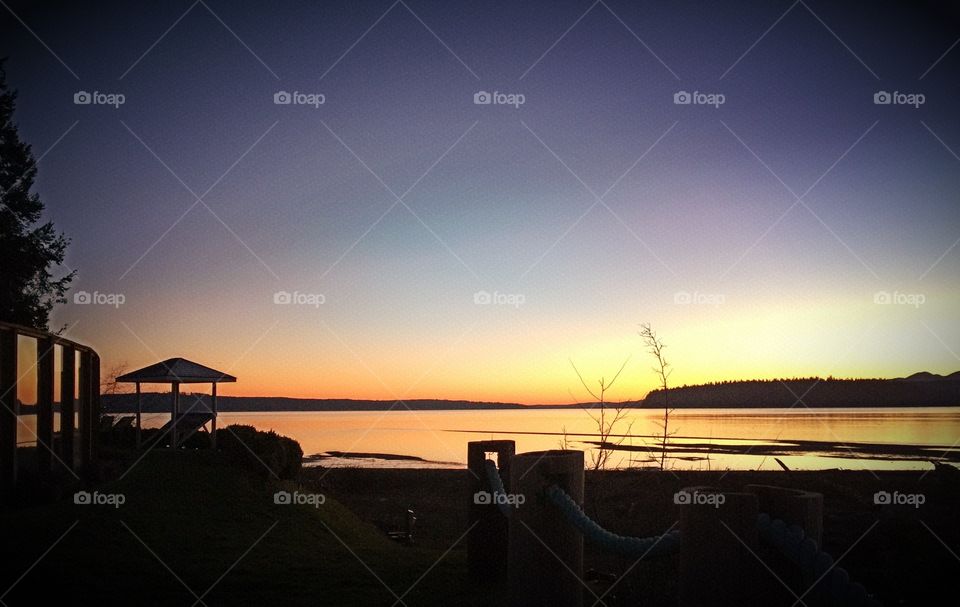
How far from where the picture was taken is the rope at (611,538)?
10.3ft

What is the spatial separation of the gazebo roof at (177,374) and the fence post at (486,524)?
54.5 feet

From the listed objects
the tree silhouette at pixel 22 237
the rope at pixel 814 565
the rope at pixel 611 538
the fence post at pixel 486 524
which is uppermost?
the tree silhouette at pixel 22 237

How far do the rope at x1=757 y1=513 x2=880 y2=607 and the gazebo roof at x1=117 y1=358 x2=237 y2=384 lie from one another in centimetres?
2076

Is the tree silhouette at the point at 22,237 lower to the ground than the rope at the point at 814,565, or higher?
higher

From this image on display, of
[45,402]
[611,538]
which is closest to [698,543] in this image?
[611,538]

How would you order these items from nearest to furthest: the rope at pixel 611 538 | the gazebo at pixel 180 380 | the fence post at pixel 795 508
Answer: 1. the fence post at pixel 795 508
2. the rope at pixel 611 538
3. the gazebo at pixel 180 380

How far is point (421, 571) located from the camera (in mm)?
7715

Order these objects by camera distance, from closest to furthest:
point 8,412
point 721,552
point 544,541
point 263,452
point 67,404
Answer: point 721,552, point 544,541, point 8,412, point 67,404, point 263,452

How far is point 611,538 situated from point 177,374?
64.4 ft

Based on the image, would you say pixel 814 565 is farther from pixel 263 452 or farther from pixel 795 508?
pixel 263 452

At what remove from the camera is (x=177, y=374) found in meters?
21.0

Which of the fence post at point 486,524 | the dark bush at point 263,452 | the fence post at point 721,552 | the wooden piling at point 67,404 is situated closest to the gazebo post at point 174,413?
the dark bush at point 263,452

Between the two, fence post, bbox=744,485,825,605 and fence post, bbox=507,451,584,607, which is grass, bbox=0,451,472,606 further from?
fence post, bbox=744,485,825,605

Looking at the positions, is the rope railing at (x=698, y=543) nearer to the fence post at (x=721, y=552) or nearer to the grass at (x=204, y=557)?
the fence post at (x=721, y=552)
